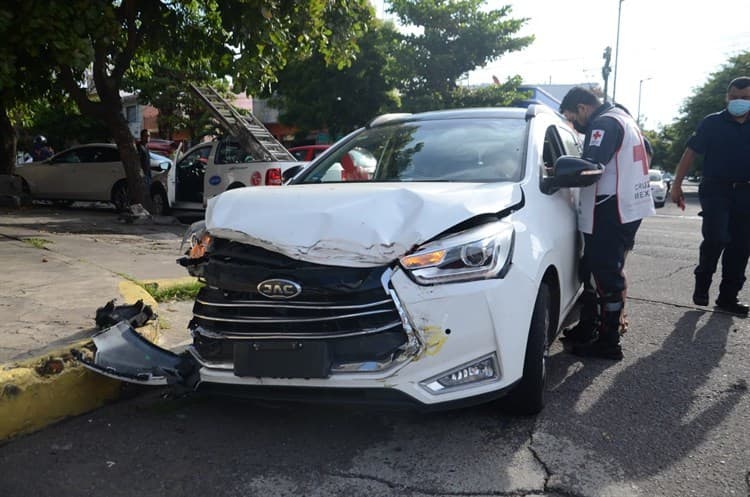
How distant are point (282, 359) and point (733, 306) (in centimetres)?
433

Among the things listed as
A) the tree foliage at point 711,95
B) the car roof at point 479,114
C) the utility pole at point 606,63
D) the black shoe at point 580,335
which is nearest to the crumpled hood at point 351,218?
the car roof at point 479,114

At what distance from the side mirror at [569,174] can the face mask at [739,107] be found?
7.16ft

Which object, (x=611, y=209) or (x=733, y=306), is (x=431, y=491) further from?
(x=733, y=306)

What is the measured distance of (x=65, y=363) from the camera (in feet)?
10.9

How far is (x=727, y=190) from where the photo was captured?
5.14 m

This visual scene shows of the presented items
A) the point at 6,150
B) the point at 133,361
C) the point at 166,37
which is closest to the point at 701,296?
the point at 133,361

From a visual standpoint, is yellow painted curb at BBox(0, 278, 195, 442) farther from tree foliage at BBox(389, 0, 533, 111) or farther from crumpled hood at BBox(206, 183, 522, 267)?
tree foliage at BBox(389, 0, 533, 111)

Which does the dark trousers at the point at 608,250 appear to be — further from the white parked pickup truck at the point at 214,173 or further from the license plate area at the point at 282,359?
the white parked pickup truck at the point at 214,173

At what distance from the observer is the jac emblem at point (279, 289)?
2719 mm

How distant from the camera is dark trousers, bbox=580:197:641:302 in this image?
4.07m

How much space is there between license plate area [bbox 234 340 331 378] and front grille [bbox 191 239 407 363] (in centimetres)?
3

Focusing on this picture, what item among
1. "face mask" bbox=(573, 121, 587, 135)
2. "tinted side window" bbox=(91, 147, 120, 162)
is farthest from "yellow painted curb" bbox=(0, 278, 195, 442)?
"tinted side window" bbox=(91, 147, 120, 162)

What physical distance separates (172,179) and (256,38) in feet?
15.9

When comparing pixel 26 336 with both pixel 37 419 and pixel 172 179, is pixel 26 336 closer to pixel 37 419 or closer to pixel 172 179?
pixel 37 419
